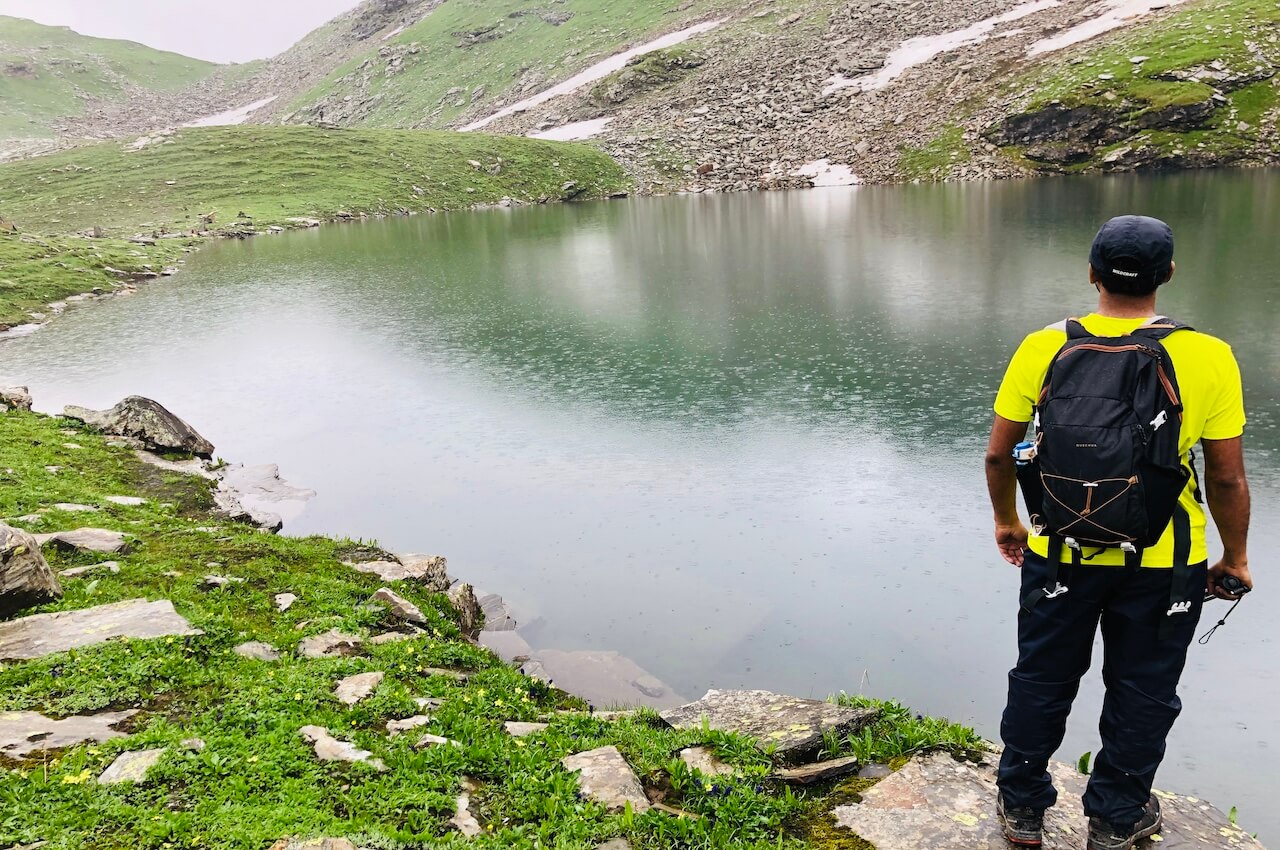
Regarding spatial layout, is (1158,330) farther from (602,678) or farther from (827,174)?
(827,174)

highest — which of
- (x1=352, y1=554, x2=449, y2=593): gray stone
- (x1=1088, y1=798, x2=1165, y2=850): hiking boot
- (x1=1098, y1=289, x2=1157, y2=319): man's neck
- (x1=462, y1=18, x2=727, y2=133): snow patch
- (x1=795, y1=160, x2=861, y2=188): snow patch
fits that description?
(x1=462, y1=18, x2=727, y2=133): snow patch

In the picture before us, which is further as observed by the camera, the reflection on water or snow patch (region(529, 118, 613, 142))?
snow patch (region(529, 118, 613, 142))

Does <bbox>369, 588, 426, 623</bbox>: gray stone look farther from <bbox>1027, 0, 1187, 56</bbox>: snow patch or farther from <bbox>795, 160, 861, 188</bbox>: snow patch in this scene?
<bbox>1027, 0, 1187, 56</bbox>: snow patch

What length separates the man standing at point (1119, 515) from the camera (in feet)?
15.7

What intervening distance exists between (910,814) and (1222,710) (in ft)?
20.6

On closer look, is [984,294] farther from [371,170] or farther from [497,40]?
[497,40]

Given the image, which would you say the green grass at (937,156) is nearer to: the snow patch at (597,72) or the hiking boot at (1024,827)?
the snow patch at (597,72)

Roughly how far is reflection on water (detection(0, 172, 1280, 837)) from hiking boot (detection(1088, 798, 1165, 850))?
3581 millimetres

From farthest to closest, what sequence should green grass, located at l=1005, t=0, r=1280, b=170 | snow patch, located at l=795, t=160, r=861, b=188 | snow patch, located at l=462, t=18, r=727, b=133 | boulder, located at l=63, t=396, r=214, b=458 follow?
1. snow patch, located at l=462, t=18, r=727, b=133
2. snow patch, located at l=795, t=160, r=861, b=188
3. green grass, located at l=1005, t=0, r=1280, b=170
4. boulder, located at l=63, t=396, r=214, b=458

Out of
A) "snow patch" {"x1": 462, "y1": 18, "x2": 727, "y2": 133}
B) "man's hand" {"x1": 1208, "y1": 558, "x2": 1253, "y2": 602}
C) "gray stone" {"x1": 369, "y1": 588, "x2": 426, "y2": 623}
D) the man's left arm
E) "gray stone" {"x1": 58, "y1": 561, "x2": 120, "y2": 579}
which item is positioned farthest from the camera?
"snow patch" {"x1": 462, "y1": 18, "x2": 727, "y2": 133}

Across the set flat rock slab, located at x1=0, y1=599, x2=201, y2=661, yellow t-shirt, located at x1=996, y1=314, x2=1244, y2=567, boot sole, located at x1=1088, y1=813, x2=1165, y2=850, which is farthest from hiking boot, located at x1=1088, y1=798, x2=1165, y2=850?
flat rock slab, located at x1=0, y1=599, x2=201, y2=661

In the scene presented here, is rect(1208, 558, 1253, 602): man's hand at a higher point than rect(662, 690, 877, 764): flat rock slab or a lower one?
higher

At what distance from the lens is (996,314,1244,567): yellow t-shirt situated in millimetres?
4781

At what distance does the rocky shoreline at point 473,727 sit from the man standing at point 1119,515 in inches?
36.7
